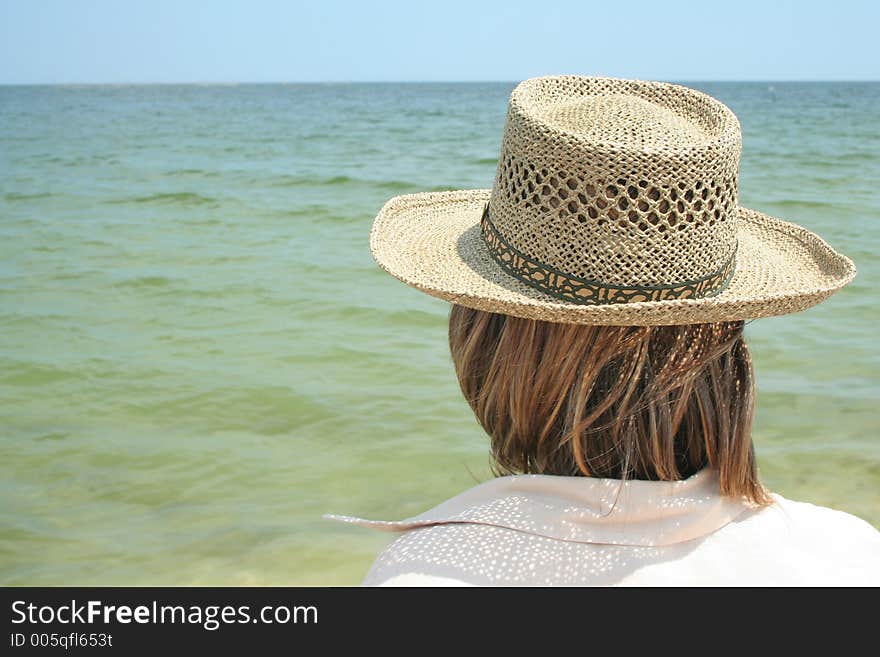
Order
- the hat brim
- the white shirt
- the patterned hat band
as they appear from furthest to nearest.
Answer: the patterned hat band → the hat brim → the white shirt

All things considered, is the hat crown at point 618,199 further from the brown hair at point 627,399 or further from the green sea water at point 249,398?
the green sea water at point 249,398

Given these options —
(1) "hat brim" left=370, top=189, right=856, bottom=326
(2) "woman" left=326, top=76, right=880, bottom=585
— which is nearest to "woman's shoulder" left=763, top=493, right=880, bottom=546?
(2) "woman" left=326, top=76, right=880, bottom=585

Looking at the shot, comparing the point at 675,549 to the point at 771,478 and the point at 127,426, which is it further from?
the point at 127,426

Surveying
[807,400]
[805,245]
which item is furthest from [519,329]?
[807,400]

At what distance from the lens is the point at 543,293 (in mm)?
1321

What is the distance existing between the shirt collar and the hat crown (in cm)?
32

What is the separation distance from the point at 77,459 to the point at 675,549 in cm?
282

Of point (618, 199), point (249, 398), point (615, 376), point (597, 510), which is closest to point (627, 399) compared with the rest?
point (615, 376)

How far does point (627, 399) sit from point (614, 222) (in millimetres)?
270

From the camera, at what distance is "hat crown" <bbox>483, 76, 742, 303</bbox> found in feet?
4.06

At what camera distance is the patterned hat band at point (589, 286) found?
129 cm

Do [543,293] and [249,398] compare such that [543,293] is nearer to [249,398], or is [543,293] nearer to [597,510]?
[597,510]

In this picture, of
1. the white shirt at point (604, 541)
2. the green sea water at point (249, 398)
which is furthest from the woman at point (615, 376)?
the green sea water at point (249, 398)

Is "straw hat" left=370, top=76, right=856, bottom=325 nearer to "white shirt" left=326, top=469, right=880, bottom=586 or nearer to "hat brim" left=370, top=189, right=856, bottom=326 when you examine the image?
"hat brim" left=370, top=189, right=856, bottom=326
